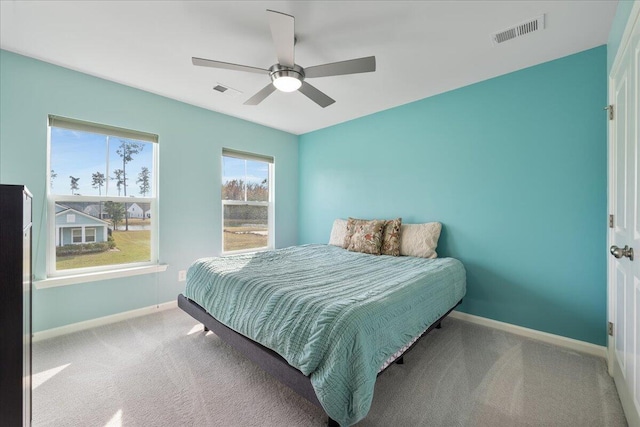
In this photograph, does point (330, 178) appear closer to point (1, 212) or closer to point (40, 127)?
point (40, 127)

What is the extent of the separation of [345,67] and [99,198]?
278 centimetres

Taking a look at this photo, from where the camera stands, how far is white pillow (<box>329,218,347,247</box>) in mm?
3740

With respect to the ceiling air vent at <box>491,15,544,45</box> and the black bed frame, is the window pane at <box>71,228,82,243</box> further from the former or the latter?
the ceiling air vent at <box>491,15,544,45</box>

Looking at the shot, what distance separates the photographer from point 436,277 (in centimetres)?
226

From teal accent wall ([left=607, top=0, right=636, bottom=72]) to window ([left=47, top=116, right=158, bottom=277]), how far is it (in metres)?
3.97

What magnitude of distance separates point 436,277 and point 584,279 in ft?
4.06

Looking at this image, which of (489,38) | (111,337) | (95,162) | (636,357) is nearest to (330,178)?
(489,38)

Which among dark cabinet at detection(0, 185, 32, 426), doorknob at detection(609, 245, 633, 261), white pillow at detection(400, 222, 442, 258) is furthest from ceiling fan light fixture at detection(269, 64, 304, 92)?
doorknob at detection(609, 245, 633, 261)

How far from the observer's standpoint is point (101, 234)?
2850 millimetres

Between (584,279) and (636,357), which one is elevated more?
(584,279)

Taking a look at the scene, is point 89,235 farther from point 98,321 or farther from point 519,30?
point 519,30

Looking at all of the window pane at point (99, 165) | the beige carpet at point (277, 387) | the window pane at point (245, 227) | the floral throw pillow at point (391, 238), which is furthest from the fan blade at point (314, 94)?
the beige carpet at point (277, 387)

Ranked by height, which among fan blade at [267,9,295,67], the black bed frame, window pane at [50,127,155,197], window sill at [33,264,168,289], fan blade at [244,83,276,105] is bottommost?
the black bed frame

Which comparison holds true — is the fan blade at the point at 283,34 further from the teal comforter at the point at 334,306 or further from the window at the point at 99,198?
the window at the point at 99,198
